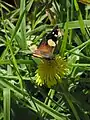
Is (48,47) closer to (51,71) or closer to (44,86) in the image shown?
(51,71)

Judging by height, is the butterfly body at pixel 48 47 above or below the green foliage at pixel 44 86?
above

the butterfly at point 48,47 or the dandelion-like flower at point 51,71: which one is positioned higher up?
the butterfly at point 48,47

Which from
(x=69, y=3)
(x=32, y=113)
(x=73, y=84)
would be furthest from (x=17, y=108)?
(x=69, y=3)

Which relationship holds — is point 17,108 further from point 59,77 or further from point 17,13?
point 17,13

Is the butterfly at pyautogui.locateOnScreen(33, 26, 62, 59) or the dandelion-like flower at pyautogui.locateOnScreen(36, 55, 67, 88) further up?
the butterfly at pyautogui.locateOnScreen(33, 26, 62, 59)
